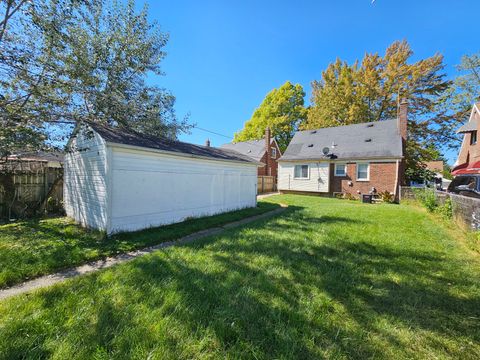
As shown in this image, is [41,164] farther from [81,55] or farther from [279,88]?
[279,88]

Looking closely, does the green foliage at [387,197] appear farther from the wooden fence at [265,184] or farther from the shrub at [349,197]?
the wooden fence at [265,184]

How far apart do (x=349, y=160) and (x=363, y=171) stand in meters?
1.35

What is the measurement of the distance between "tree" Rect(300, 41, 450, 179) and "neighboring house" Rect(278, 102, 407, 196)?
19.7 feet

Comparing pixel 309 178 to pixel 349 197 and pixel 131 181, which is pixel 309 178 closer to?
pixel 349 197

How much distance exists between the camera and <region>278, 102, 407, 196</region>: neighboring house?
16359mm

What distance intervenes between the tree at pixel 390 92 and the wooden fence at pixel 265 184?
10293 millimetres

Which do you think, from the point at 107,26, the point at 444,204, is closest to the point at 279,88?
the point at 107,26

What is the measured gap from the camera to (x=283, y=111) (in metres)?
32.2

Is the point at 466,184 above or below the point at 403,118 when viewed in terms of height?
below

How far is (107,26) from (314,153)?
1695cm

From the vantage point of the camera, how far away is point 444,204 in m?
9.03

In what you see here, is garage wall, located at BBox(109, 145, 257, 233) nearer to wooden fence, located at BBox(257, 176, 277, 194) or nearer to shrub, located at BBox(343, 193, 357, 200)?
wooden fence, located at BBox(257, 176, 277, 194)

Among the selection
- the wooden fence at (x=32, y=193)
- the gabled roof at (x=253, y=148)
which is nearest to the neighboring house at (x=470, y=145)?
the gabled roof at (x=253, y=148)

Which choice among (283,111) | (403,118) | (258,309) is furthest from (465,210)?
(283,111)
